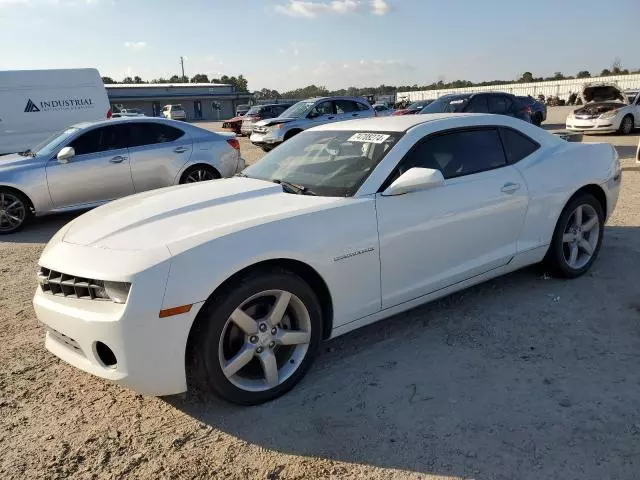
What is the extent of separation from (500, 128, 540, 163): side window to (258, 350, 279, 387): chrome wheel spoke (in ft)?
8.19

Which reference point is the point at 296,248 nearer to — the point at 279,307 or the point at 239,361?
the point at 279,307

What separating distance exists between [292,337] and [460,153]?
6.32 ft

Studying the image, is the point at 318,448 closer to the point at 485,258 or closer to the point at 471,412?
the point at 471,412

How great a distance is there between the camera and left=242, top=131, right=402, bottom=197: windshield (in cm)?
345

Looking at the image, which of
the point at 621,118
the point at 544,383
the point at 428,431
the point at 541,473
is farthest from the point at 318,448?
the point at 621,118

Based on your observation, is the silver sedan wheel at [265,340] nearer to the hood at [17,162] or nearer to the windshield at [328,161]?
the windshield at [328,161]

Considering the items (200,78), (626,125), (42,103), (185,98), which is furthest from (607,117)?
(200,78)

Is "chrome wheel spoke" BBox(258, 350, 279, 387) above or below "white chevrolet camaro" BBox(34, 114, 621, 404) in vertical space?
below

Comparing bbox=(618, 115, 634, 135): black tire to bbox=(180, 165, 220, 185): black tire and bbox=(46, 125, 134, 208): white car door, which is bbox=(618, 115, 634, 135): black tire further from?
bbox=(46, 125, 134, 208): white car door

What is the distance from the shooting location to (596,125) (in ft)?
53.9

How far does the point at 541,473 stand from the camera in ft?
7.62

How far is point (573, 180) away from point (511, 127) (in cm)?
70

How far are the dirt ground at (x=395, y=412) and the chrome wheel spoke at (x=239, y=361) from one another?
26 cm

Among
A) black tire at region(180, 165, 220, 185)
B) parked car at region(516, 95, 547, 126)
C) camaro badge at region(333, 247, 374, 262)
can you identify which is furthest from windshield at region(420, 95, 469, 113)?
camaro badge at region(333, 247, 374, 262)
